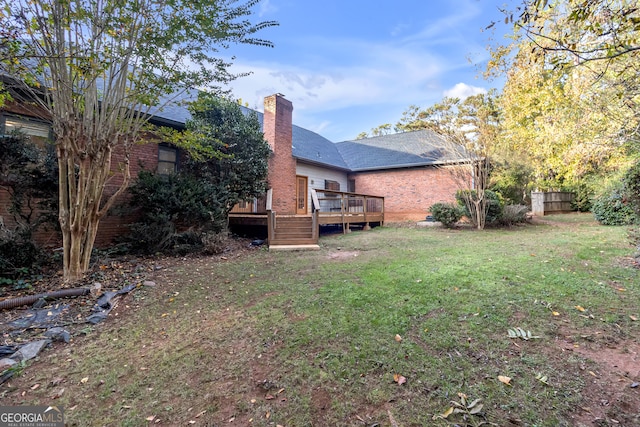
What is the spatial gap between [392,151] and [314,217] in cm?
1089

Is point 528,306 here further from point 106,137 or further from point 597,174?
point 597,174

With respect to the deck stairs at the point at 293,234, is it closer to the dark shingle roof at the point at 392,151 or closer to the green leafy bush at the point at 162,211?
the green leafy bush at the point at 162,211

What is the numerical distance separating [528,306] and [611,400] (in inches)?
58.2

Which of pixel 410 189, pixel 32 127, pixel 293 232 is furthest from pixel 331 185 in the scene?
pixel 32 127

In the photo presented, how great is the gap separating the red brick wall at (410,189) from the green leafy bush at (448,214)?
13.7ft

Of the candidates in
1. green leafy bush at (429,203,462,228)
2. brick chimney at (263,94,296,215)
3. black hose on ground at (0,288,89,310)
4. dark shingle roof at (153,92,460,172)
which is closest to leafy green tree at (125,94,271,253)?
brick chimney at (263,94,296,215)

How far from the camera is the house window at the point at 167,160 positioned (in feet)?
28.9

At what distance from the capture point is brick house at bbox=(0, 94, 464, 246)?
27.3 feet

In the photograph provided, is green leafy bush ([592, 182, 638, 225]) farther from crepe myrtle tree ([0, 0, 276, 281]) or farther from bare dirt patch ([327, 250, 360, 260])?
crepe myrtle tree ([0, 0, 276, 281])

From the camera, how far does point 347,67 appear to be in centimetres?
1102

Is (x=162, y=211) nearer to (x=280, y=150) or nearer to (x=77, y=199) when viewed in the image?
(x=77, y=199)

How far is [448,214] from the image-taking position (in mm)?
10945

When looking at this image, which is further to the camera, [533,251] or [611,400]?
[533,251]

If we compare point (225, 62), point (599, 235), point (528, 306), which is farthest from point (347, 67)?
point (528, 306)
